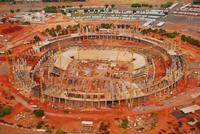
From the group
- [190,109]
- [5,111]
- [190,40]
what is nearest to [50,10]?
[190,40]

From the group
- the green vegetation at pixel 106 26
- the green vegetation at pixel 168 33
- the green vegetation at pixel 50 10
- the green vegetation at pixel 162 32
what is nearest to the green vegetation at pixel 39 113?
the green vegetation at pixel 162 32

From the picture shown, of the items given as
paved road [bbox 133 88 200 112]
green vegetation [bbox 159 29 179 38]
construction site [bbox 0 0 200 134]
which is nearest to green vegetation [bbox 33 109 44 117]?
construction site [bbox 0 0 200 134]

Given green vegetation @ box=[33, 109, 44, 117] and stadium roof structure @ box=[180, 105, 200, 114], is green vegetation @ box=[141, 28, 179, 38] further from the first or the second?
green vegetation @ box=[33, 109, 44, 117]

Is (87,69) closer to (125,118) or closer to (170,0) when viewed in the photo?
(125,118)

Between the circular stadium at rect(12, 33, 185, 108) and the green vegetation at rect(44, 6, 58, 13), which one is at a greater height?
the green vegetation at rect(44, 6, 58, 13)

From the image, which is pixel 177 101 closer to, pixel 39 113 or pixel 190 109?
pixel 190 109

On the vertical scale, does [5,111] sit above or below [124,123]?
above

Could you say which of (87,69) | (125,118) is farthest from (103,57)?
(125,118)

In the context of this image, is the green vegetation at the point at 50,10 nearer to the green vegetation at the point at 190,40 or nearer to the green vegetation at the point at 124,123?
the green vegetation at the point at 190,40
